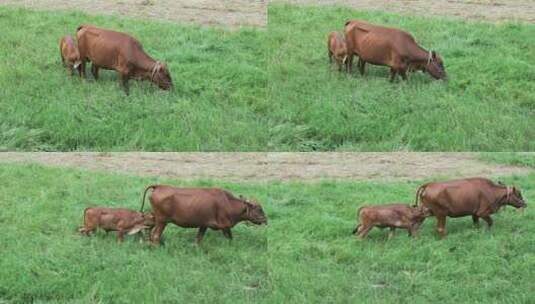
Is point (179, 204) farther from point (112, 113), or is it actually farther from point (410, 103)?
point (410, 103)

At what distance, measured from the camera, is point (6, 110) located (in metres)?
11.2

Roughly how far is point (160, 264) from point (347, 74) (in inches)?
140

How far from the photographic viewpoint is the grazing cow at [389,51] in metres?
11.8

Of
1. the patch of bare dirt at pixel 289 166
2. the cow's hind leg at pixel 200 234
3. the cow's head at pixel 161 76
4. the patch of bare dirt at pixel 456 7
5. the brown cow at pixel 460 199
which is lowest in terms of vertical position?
the patch of bare dirt at pixel 289 166

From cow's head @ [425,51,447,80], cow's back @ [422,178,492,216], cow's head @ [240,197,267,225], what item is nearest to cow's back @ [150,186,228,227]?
cow's head @ [240,197,267,225]

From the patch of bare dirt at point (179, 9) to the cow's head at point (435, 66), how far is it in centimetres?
347

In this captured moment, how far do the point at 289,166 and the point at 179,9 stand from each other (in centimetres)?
394

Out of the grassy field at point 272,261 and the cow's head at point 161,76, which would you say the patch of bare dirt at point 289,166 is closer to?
the grassy field at point 272,261

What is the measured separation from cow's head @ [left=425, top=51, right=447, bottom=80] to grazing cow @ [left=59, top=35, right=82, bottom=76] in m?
Result: 4.23

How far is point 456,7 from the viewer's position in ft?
51.8

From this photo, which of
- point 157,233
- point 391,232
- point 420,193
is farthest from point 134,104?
point 420,193

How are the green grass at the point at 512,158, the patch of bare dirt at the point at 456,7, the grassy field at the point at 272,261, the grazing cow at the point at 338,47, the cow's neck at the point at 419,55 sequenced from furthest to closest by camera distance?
the patch of bare dirt at the point at 456,7
the green grass at the point at 512,158
the grazing cow at the point at 338,47
the cow's neck at the point at 419,55
the grassy field at the point at 272,261

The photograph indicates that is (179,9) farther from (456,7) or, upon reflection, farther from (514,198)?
(514,198)

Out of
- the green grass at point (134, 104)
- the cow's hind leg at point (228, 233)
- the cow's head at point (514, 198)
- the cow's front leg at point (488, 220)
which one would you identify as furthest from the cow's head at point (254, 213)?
the cow's head at point (514, 198)
